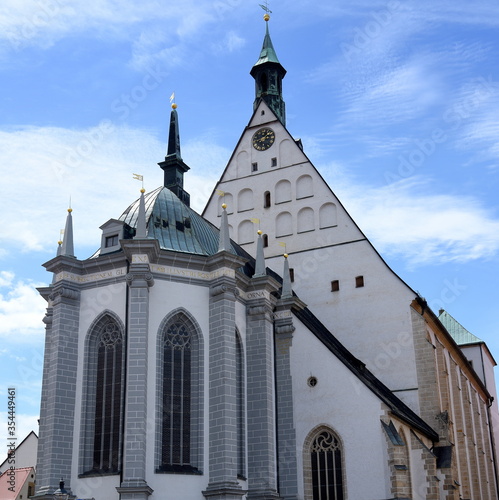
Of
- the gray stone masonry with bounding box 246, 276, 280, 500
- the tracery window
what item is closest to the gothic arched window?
the gray stone masonry with bounding box 246, 276, 280, 500

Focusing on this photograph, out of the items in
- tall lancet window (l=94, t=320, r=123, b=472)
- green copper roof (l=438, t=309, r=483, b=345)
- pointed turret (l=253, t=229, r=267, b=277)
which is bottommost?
tall lancet window (l=94, t=320, r=123, b=472)

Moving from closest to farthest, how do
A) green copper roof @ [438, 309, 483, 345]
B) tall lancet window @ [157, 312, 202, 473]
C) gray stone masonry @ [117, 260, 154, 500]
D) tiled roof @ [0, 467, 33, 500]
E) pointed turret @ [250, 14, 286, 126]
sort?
1. gray stone masonry @ [117, 260, 154, 500]
2. tall lancet window @ [157, 312, 202, 473]
3. pointed turret @ [250, 14, 286, 126]
4. tiled roof @ [0, 467, 33, 500]
5. green copper roof @ [438, 309, 483, 345]

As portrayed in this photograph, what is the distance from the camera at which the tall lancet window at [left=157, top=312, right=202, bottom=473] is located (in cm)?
2450

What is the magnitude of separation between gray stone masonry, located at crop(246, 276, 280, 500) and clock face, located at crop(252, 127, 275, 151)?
38.9ft

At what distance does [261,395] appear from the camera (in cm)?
2761

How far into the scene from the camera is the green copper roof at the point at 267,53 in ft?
142

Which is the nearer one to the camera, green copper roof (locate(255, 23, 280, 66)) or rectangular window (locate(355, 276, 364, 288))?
rectangular window (locate(355, 276, 364, 288))

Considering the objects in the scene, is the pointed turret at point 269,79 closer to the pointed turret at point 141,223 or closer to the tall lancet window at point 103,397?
the pointed turret at point 141,223

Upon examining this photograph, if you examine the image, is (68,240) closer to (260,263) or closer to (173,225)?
(173,225)

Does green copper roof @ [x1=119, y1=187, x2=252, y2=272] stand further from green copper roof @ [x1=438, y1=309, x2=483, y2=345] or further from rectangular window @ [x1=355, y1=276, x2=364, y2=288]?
green copper roof @ [x1=438, y1=309, x2=483, y2=345]

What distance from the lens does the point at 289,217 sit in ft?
123

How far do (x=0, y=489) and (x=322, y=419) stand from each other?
2603 centimetres

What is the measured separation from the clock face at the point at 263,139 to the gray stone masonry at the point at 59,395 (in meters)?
15.8

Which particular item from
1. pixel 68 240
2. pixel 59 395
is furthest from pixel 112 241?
pixel 59 395
